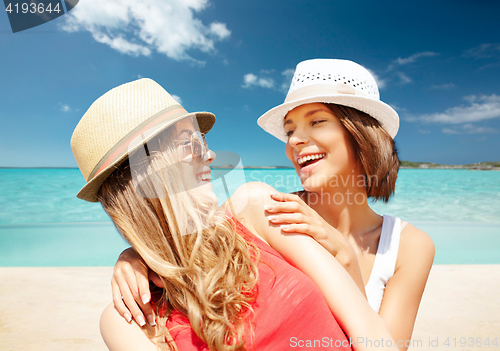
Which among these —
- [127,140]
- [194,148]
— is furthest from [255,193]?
[127,140]

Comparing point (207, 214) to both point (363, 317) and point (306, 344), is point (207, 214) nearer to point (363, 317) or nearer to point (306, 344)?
point (306, 344)

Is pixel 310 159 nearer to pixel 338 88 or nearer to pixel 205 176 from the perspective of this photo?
pixel 338 88

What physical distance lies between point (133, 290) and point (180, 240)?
300mm

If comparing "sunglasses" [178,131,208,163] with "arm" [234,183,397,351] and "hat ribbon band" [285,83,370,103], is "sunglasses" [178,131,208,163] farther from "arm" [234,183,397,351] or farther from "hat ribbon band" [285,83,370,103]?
"hat ribbon band" [285,83,370,103]

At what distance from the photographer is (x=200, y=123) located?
1.84 metres

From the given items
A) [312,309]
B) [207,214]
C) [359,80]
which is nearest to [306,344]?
[312,309]

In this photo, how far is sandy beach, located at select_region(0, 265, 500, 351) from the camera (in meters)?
3.93

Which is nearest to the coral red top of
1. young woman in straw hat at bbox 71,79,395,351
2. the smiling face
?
young woman in straw hat at bbox 71,79,395,351

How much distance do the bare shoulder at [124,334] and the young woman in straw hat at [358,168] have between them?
1089 mm

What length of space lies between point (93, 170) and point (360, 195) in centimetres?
192

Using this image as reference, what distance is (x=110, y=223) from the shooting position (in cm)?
1205

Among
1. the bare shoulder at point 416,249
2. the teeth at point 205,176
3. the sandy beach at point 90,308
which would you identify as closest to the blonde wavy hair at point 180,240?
the teeth at point 205,176

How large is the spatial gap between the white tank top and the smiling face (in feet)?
2.04

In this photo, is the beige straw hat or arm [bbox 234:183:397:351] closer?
arm [bbox 234:183:397:351]
